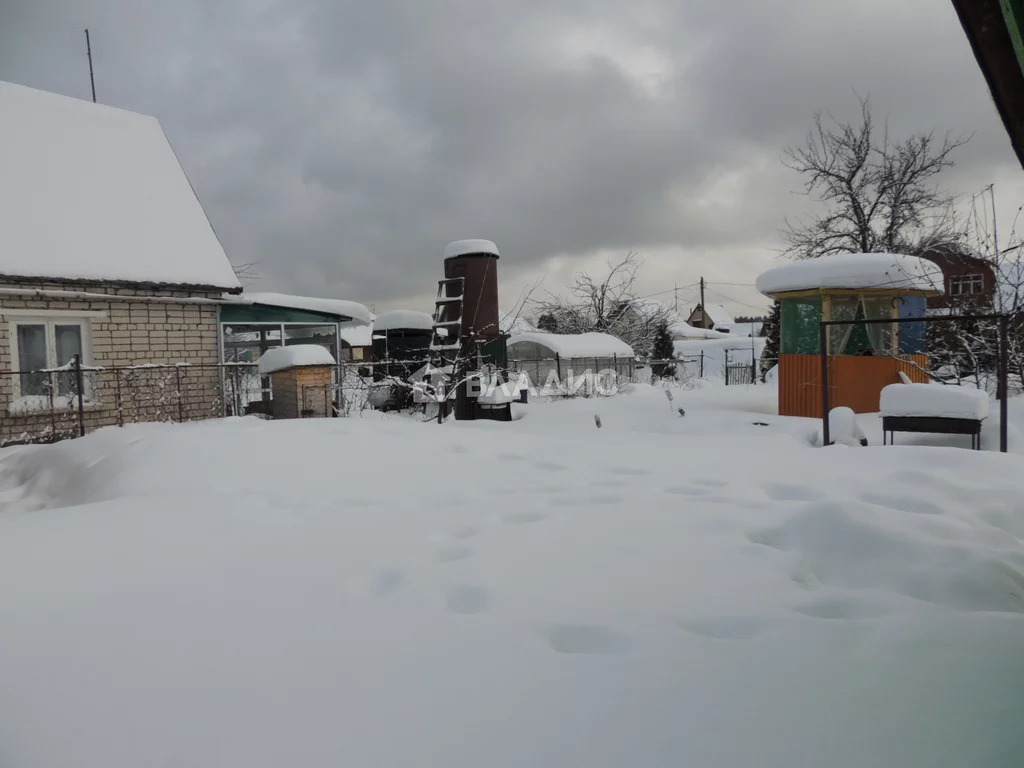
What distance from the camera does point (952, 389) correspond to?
286 inches

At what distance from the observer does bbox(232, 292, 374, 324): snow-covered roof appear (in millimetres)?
11953

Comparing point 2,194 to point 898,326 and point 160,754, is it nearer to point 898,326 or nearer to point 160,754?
point 160,754

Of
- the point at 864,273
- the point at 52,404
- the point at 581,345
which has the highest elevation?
the point at 864,273

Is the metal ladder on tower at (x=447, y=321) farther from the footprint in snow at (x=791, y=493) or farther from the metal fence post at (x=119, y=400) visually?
the footprint in snow at (x=791, y=493)

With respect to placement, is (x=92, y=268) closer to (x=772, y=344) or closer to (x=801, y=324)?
(x=801, y=324)

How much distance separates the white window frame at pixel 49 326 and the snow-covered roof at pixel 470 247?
6300 mm

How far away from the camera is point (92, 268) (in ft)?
31.9

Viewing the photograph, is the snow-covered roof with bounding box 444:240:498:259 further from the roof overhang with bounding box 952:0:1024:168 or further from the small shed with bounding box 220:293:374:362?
the roof overhang with bounding box 952:0:1024:168

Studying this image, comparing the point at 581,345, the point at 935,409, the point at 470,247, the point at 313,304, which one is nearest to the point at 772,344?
the point at 581,345

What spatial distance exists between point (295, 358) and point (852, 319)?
840cm

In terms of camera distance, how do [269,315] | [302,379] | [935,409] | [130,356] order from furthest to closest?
[269,315] → [130,356] → [302,379] → [935,409]

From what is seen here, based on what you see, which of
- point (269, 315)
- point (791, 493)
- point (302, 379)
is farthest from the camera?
point (269, 315)

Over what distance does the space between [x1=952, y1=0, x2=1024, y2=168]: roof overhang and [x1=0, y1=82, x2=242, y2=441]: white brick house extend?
970 cm

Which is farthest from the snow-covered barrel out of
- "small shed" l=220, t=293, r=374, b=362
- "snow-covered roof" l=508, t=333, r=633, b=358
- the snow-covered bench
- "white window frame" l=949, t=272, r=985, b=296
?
"white window frame" l=949, t=272, r=985, b=296
